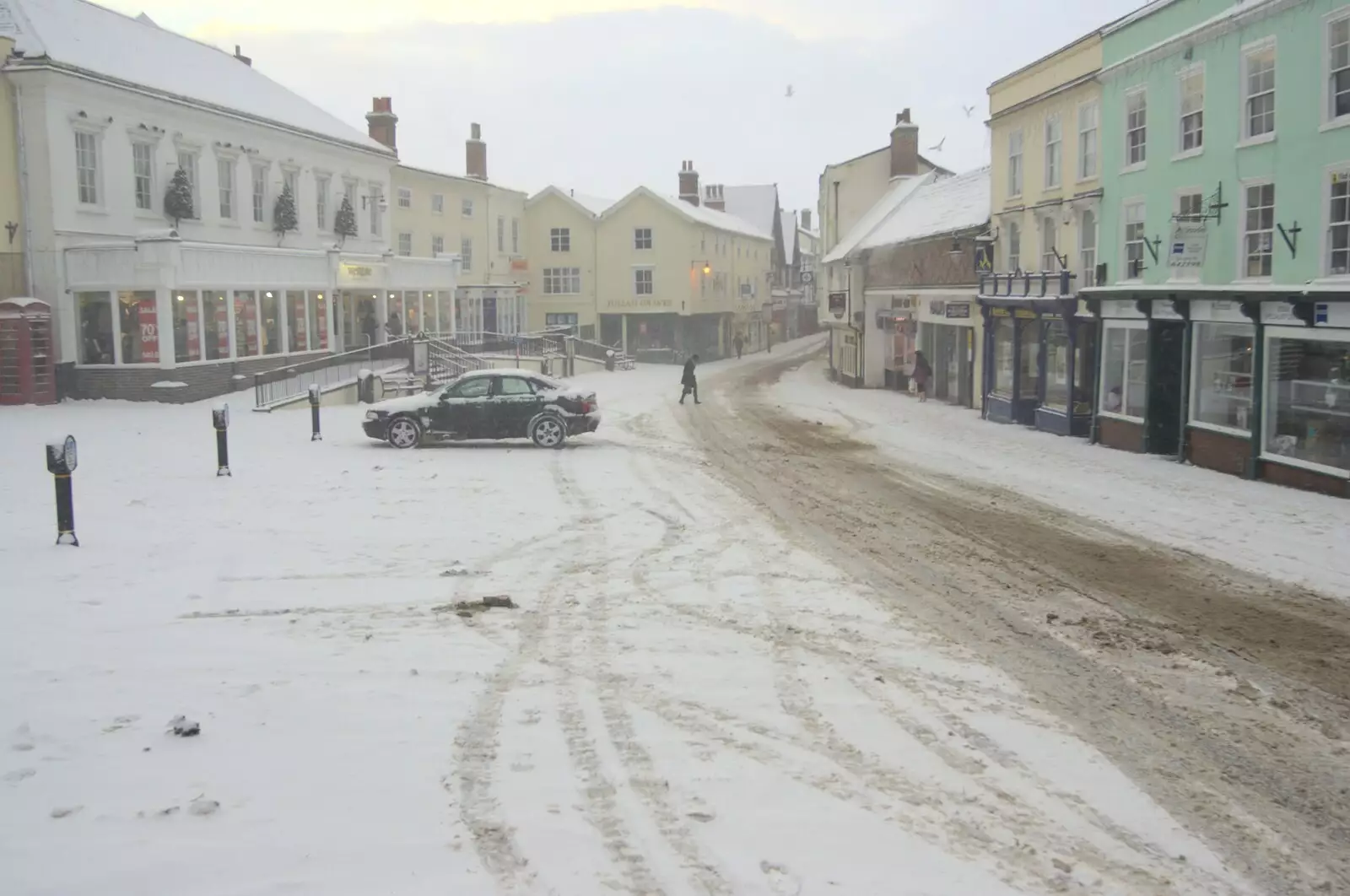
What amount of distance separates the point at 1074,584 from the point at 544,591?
17.4 ft

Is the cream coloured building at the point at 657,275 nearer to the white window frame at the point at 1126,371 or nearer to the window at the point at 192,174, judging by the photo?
the window at the point at 192,174

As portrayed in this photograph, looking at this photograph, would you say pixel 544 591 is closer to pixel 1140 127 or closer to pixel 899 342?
pixel 1140 127

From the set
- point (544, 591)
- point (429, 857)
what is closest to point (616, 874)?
point (429, 857)

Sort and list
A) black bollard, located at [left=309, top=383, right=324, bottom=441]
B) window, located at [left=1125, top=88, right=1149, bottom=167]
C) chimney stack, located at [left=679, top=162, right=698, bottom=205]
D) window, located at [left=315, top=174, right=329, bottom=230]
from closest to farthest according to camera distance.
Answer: black bollard, located at [left=309, top=383, right=324, bottom=441]
window, located at [left=1125, top=88, right=1149, bottom=167]
window, located at [left=315, top=174, right=329, bottom=230]
chimney stack, located at [left=679, top=162, right=698, bottom=205]

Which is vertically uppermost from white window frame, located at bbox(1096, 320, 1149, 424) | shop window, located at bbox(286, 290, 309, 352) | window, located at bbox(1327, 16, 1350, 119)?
window, located at bbox(1327, 16, 1350, 119)

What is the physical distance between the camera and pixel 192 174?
3203 centimetres

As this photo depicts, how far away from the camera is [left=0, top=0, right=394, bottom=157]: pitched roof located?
27.9m

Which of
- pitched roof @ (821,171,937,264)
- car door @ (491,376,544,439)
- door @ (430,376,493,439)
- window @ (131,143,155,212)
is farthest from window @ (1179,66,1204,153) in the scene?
window @ (131,143,155,212)

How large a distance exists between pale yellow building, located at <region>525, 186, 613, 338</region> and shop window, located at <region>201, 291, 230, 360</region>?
28894 mm

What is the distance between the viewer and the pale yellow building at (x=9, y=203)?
87.2ft

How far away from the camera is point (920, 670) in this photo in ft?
26.8

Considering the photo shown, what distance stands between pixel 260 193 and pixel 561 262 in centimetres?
2480

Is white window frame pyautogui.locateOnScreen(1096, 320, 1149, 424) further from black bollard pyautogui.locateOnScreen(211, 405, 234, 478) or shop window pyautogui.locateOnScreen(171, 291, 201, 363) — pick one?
shop window pyautogui.locateOnScreen(171, 291, 201, 363)

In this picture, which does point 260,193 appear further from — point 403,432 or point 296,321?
point 403,432
